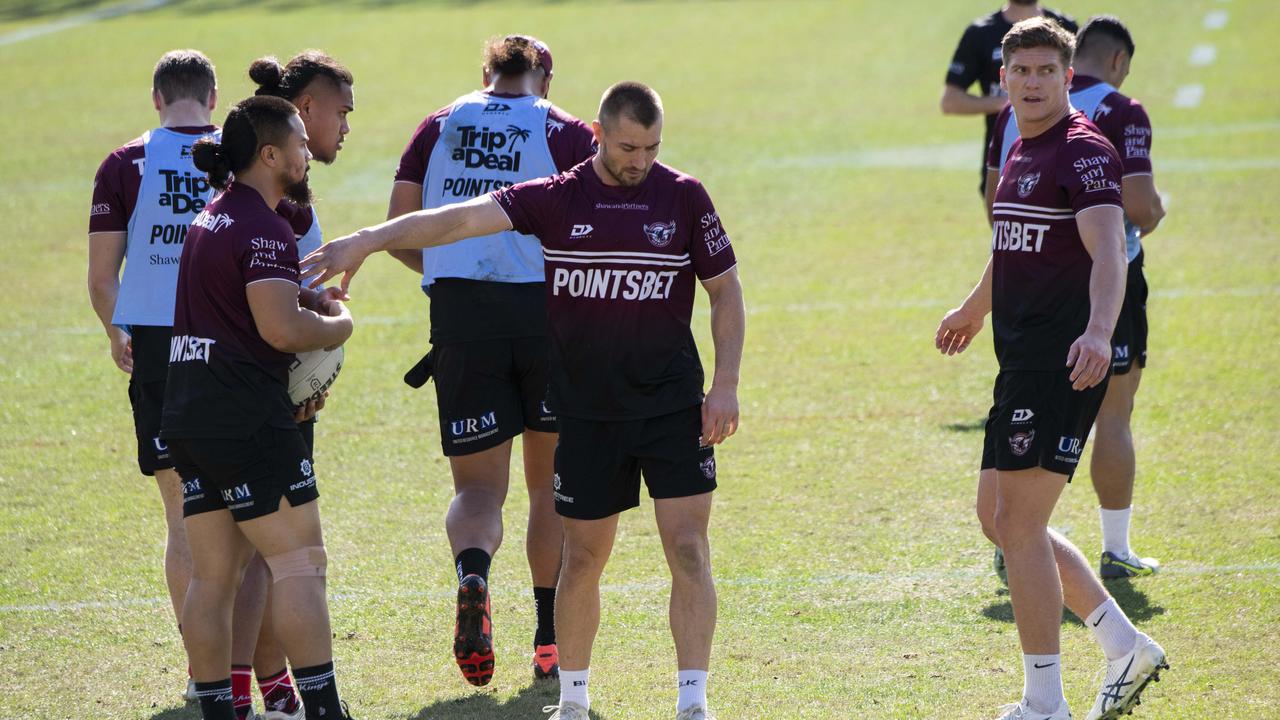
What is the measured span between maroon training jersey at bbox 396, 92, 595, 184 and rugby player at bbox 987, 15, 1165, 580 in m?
1.78

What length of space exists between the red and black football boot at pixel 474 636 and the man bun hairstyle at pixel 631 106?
6.02 ft

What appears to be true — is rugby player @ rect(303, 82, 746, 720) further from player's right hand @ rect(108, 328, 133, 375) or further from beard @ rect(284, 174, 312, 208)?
player's right hand @ rect(108, 328, 133, 375)

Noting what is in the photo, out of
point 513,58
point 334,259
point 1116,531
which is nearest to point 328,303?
point 334,259

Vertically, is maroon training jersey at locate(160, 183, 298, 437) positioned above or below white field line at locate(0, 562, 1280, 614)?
above

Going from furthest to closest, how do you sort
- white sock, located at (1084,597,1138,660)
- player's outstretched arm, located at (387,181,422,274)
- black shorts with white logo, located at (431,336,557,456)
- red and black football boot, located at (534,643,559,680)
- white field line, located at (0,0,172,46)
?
white field line, located at (0,0,172,46)
player's outstretched arm, located at (387,181,422,274)
black shorts with white logo, located at (431,336,557,456)
red and black football boot, located at (534,643,559,680)
white sock, located at (1084,597,1138,660)

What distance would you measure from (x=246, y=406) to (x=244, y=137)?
2.89 feet

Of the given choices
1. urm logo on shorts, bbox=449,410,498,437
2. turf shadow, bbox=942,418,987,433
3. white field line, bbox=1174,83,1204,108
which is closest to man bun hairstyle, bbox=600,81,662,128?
urm logo on shorts, bbox=449,410,498,437

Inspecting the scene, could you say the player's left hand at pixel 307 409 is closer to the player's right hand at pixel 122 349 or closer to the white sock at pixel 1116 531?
the player's right hand at pixel 122 349

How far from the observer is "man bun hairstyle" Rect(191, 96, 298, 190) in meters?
4.72

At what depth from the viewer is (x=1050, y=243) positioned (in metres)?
4.93

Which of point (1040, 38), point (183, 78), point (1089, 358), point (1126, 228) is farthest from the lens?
point (1126, 228)

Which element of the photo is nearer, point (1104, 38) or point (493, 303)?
point (493, 303)

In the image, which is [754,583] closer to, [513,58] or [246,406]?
[513,58]

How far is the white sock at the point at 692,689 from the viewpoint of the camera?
16.1 feet
